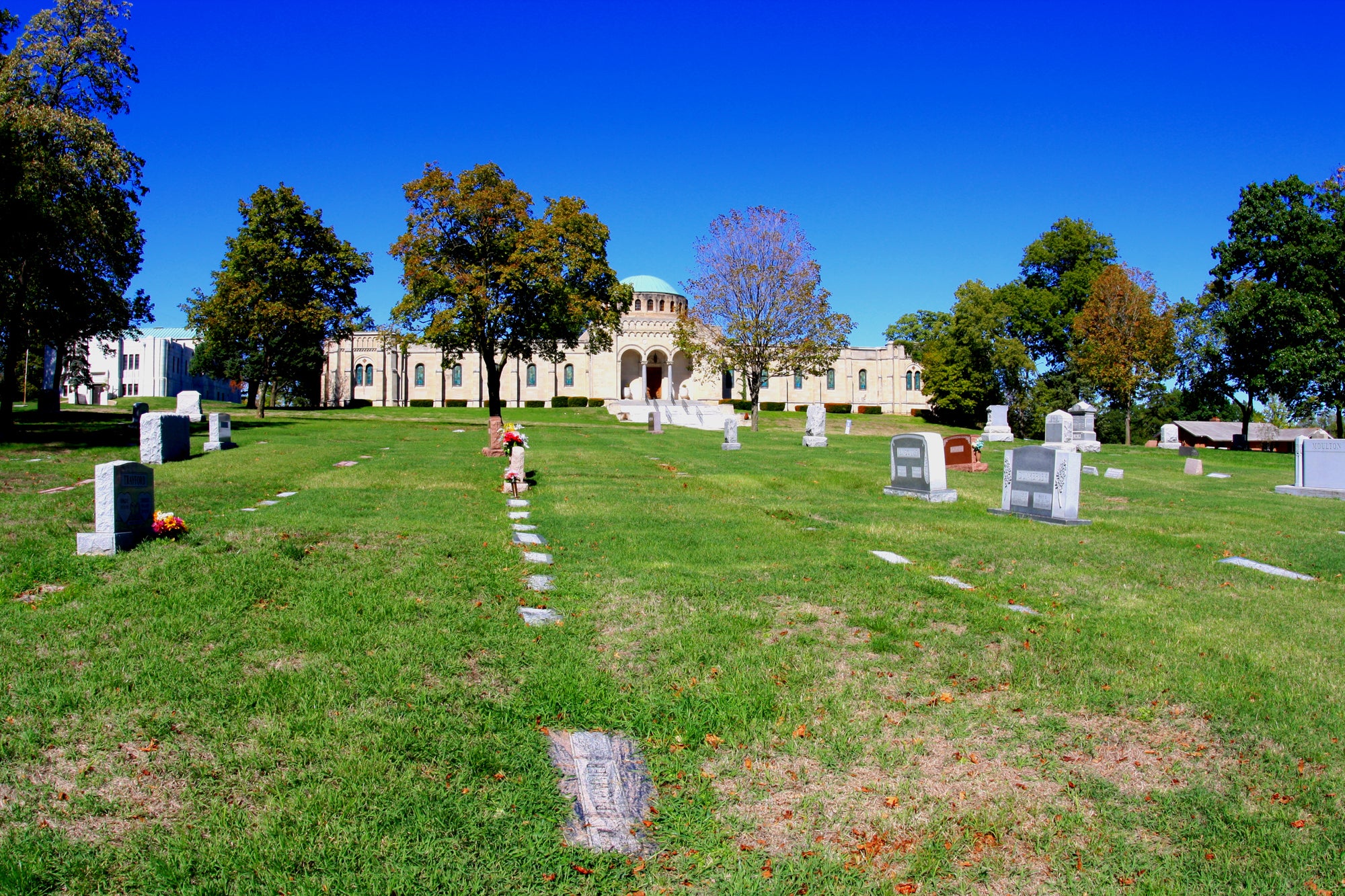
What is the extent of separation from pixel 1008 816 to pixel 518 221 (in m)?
32.3

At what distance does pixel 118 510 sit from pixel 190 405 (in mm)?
24536

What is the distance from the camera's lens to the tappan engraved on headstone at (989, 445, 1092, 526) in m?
12.6

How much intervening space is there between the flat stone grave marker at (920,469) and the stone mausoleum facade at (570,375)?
52.9 m

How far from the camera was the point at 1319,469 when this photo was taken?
1819 cm

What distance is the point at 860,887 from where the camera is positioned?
11.1 ft

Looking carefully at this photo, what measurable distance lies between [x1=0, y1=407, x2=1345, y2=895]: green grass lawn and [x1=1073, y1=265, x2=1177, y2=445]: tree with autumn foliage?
39.6 metres

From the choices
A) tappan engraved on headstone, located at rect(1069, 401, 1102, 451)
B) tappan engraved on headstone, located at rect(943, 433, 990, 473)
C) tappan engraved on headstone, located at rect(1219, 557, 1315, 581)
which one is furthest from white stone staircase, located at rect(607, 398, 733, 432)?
tappan engraved on headstone, located at rect(1219, 557, 1315, 581)

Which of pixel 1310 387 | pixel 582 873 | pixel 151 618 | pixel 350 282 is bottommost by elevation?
pixel 582 873

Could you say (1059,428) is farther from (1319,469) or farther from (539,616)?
(539,616)

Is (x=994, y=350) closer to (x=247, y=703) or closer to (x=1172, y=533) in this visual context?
(x=1172, y=533)

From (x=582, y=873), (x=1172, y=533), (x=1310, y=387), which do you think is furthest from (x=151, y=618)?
(x=1310, y=387)

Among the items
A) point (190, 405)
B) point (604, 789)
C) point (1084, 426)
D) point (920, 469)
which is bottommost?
point (604, 789)

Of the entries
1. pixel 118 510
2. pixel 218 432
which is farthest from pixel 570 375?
pixel 118 510

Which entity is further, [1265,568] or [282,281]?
[282,281]
